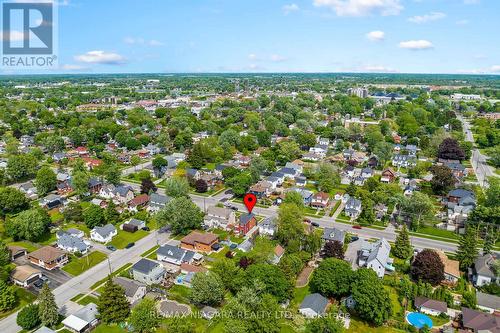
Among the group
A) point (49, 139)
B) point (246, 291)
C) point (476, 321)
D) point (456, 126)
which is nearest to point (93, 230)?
point (246, 291)

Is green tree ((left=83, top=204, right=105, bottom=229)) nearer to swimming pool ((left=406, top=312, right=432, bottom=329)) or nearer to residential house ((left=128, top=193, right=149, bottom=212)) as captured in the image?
residential house ((left=128, top=193, right=149, bottom=212))

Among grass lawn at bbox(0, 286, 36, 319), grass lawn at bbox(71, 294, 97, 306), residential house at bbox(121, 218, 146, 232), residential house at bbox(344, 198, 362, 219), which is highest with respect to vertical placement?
residential house at bbox(344, 198, 362, 219)

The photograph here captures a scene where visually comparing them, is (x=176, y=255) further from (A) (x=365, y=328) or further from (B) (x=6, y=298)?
(A) (x=365, y=328)

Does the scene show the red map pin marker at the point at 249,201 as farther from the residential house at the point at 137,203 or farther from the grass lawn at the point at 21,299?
the grass lawn at the point at 21,299

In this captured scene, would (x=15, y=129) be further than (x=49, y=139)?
Yes

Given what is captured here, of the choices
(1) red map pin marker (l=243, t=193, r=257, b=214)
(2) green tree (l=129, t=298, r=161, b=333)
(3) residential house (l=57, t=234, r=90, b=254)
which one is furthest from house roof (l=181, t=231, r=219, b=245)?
(2) green tree (l=129, t=298, r=161, b=333)

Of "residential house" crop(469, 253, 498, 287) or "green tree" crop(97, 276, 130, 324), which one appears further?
"residential house" crop(469, 253, 498, 287)

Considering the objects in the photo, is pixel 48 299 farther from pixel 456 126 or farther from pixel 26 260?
pixel 456 126
